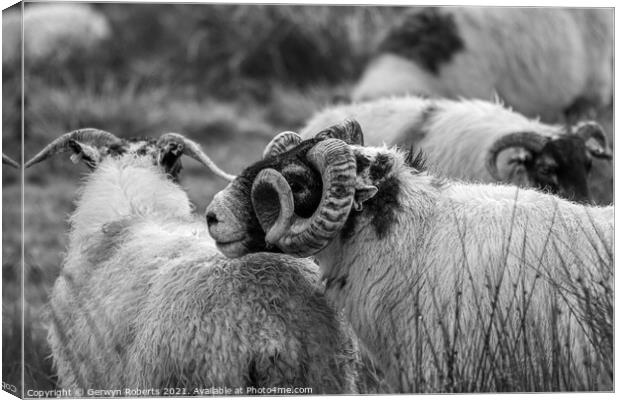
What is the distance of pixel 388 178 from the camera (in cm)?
650

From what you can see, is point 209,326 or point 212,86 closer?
point 209,326

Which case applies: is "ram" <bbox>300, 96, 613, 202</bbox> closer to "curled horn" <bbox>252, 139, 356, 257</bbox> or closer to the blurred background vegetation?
the blurred background vegetation

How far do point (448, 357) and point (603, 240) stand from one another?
4.28 ft

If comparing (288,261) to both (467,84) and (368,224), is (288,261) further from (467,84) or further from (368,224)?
(467,84)

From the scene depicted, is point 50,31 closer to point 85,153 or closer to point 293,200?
point 85,153

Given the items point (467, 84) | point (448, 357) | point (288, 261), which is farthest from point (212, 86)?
point (448, 357)

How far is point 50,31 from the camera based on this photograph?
38.9 ft

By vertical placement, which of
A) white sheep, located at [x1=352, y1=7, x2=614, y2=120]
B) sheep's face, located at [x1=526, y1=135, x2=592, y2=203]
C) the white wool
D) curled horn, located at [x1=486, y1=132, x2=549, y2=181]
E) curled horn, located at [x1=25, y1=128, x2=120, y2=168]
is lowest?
the white wool

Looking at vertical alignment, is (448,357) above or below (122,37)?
below

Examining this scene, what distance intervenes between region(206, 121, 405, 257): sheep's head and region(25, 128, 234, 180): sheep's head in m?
2.15

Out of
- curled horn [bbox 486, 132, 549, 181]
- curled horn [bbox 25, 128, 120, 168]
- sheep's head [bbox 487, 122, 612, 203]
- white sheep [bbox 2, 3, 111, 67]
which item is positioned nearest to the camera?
white sheep [bbox 2, 3, 111, 67]

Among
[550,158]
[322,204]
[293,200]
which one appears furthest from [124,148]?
[550,158]

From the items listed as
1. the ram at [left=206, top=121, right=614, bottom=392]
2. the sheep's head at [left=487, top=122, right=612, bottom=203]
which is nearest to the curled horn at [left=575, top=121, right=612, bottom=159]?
the sheep's head at [left=487, top=122, right=612, bottom=203]

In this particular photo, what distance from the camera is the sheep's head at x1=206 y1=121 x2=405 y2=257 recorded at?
6.16m
